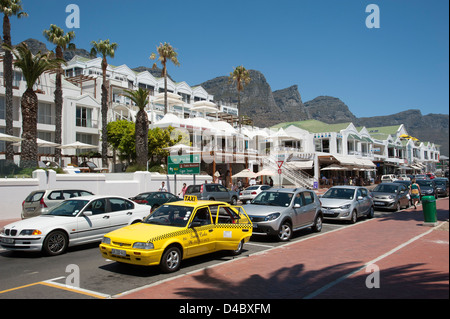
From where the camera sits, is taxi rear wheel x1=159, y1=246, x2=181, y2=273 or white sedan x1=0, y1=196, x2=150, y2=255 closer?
taxi rear wheel x1=159, y1=246, x2=181, y2=273

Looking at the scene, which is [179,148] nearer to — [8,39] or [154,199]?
[154,199]

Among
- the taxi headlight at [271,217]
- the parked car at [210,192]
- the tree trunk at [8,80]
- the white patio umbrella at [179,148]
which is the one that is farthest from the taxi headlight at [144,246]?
the white patio umbrella at [179,148]

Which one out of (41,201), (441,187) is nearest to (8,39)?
(41,201)

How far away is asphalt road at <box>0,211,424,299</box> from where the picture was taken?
622 centimetres

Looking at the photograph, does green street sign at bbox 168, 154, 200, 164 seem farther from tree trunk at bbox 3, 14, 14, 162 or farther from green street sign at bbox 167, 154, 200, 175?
tree trunk at bbox 3, 14, 14, 162

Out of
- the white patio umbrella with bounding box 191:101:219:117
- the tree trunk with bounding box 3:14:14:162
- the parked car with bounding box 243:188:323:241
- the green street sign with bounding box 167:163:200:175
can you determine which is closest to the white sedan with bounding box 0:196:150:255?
the parked car with bounding box 243:188:323:241

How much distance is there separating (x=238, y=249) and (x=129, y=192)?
52.6 ft

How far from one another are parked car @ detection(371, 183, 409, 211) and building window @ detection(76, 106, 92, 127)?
27310 mm

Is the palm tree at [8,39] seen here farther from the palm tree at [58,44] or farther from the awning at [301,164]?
the awning at [301,164]

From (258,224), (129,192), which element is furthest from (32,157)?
(258,224)

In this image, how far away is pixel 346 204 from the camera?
14914 mm

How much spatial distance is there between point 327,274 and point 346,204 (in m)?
8.56
